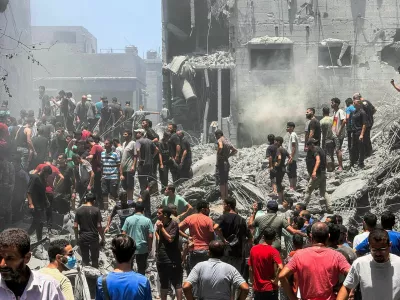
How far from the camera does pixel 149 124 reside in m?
16.8

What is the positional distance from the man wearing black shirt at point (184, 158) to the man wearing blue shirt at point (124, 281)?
11.0 metres

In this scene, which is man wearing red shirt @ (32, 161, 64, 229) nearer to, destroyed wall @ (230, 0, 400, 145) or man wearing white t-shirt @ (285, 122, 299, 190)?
man wearing white t-shirt @ (285, 122, 299, 190)

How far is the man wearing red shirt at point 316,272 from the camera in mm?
6754

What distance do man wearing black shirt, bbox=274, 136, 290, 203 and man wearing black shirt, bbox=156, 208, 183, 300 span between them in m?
5.93

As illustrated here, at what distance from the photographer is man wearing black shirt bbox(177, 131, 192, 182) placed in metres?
17.0

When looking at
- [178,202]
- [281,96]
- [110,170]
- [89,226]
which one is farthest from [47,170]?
[281,96]

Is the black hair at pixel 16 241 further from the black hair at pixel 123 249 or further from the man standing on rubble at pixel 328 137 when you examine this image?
the man standing on rubble at pixel 328 137

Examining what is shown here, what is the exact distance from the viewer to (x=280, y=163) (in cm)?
1638

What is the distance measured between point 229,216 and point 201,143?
16.2 m

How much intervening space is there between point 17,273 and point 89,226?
25.7ft

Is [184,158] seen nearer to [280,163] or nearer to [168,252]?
[280,163]

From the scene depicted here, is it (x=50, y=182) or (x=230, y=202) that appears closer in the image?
(x=230, y=202)

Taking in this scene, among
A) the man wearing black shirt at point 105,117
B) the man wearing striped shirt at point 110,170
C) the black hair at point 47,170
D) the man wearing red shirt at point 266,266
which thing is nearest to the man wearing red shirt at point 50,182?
the black hair at point 47,170

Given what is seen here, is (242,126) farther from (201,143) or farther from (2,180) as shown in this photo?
(2,180)
